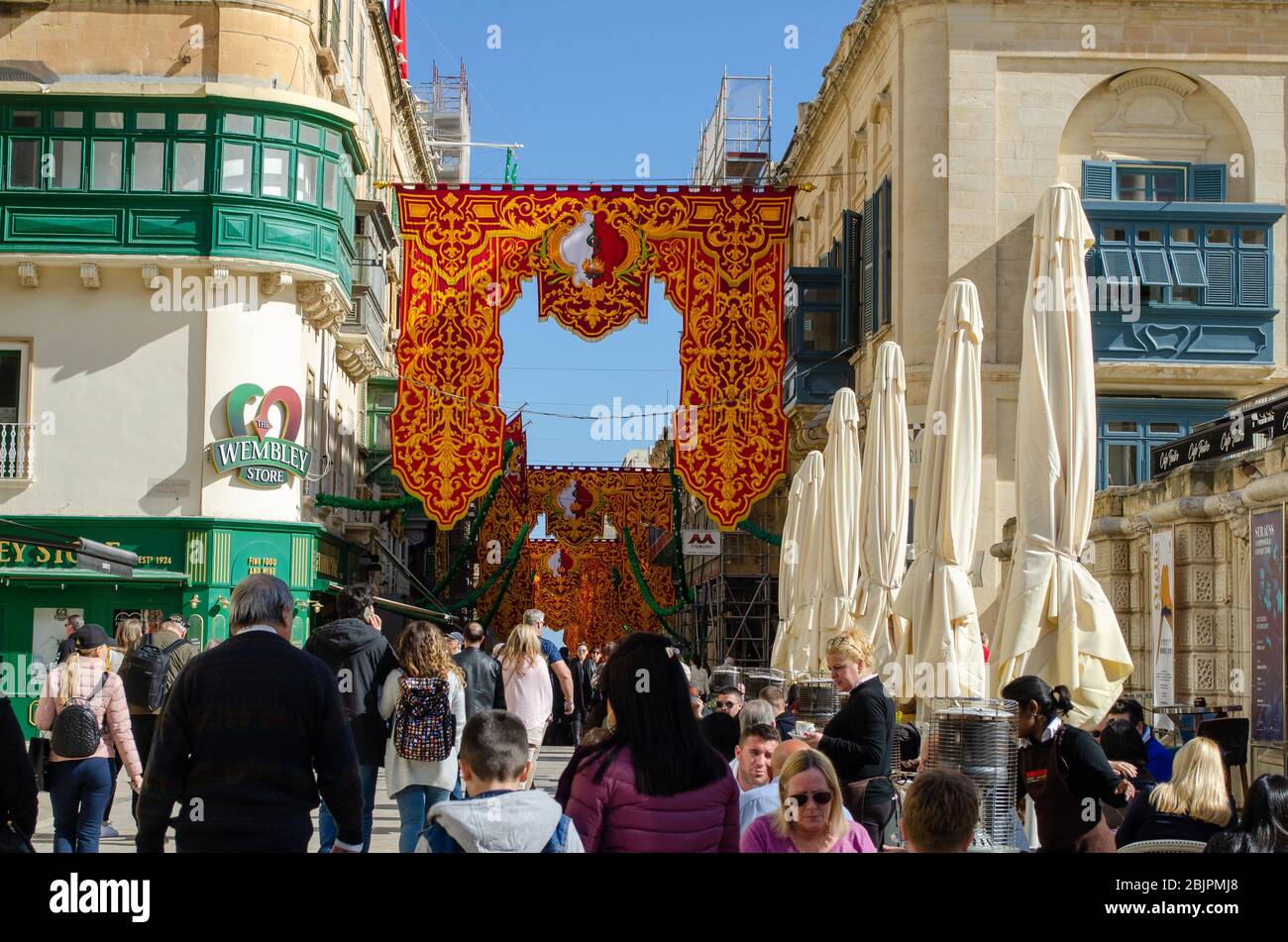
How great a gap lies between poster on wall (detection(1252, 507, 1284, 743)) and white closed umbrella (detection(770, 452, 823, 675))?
5123 mm

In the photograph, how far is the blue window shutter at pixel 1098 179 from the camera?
26.9 meters

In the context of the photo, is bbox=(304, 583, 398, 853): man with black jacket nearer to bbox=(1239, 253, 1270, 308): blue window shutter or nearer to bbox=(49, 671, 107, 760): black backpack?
bbox=(49, 671, 107, 760): black backpack

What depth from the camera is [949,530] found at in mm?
12359

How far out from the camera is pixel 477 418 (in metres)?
24.0

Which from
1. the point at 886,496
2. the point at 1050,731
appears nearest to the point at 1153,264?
the point at 886,496

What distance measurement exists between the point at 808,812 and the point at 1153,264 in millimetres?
22318

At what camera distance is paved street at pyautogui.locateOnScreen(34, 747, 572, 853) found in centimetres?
1205

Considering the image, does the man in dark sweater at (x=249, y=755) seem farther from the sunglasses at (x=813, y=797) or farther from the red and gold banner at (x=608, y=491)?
the red and gold banner at (x=608, y=491)

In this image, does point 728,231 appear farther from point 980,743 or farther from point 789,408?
point 980,743

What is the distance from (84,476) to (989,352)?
14.4m

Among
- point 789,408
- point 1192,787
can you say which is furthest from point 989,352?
point 1192,787

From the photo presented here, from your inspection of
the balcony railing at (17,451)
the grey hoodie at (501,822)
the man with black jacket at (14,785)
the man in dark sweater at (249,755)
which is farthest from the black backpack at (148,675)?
the balcony railing at (17,451)

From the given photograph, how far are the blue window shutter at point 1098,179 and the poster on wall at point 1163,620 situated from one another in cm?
1098

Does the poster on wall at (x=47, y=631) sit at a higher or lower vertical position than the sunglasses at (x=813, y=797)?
lower
